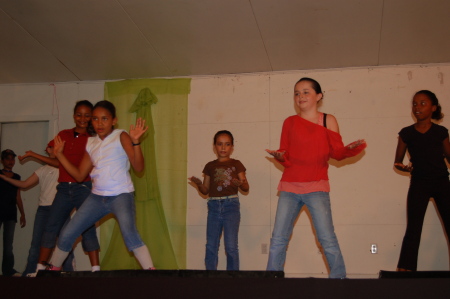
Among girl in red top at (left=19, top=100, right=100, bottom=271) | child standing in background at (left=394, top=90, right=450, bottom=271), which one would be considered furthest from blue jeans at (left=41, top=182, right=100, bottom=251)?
child standing in background at (left=394, top=90, right=450, bottom=271)

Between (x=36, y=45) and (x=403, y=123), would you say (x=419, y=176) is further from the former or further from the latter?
(x=36, y=45)

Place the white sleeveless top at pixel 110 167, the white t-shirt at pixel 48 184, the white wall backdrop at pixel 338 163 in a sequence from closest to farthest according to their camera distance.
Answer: the white sleeveless top at pixel 110 167, the white t-shirt at pixel 48 184, the white wall backdrop at pixel 338 163

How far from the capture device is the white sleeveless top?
4078 mm

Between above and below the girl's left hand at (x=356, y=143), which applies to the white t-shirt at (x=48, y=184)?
below

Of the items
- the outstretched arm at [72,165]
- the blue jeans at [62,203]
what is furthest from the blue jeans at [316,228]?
the blue jeans at [62,203]

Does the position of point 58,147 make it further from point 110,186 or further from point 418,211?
point 418,211

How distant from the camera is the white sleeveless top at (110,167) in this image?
4.08 m

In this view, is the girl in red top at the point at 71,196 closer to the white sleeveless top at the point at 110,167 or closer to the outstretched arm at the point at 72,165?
the outstretched arm at the point at 72,165

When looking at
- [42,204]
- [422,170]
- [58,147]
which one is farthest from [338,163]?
[42,204]

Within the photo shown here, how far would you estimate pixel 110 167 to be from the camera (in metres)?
4.15

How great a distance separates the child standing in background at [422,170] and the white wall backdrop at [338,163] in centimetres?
129

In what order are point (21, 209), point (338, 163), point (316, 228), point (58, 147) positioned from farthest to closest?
point (21, 209) < point (338, 163) < point (58, 147) < point (316, 228)

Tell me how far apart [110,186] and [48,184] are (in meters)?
2.00

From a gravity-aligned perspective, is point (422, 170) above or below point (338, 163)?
below
